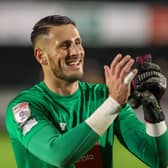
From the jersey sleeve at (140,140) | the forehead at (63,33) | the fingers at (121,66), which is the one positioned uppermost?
the forehead at (63,33)

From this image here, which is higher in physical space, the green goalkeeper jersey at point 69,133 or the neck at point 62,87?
the neck at point 62,87

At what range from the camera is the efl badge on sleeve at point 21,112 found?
203 centimetres

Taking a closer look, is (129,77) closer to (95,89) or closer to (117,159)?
(95,89)

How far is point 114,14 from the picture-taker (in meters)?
7.07

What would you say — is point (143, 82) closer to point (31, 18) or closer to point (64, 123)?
point (64, 123)

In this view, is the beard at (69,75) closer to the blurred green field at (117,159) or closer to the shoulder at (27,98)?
the shoulder at (27,98)

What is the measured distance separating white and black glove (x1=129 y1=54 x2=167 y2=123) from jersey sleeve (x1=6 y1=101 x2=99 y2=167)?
167 mm

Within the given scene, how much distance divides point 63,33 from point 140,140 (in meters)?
0.39

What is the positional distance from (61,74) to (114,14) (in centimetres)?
506

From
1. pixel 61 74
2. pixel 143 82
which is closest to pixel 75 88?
pixel 61 74

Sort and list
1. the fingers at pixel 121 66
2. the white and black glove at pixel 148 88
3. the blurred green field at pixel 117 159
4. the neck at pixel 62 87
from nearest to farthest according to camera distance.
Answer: the fingers at pixel 121 66
the white and black glove at pixel 148 88
the neck at pixel 62 87
the blurred green field at pixel 117 159

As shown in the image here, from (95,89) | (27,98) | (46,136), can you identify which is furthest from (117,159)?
(46,136)

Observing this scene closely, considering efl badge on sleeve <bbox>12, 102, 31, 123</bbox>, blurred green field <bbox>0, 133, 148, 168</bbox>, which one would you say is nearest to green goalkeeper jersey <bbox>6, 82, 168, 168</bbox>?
efl badge on sleeve <bbox>12, 102, 31, 123</bbox>

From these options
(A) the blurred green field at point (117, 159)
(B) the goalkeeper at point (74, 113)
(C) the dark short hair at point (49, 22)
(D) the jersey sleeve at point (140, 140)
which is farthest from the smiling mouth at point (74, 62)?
(A) the blurred green field at point (117, 159)
